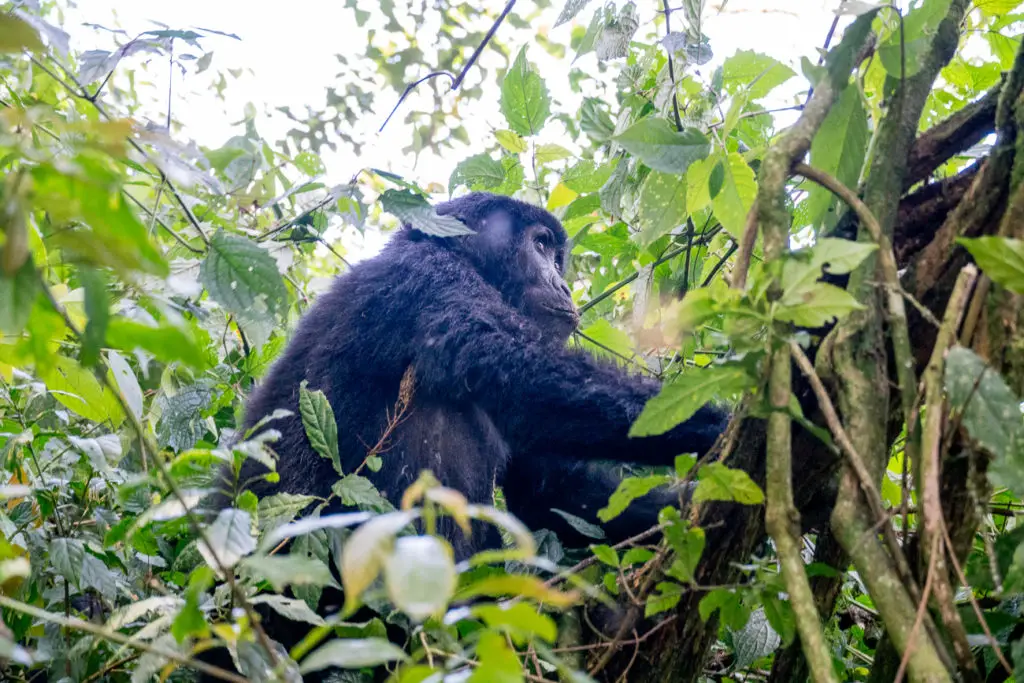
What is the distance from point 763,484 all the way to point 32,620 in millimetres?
2451

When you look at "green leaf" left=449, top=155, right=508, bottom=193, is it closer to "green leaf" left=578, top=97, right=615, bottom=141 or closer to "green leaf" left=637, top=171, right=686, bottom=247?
"green leaf" left=578, top=97, right=615, bottom=141

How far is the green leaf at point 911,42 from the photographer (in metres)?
1.70

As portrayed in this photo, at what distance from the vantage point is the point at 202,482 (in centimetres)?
203

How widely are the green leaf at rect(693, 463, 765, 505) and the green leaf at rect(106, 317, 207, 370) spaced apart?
0.96m

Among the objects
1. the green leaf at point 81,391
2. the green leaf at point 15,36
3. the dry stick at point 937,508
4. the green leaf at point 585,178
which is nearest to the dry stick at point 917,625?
the dry stick at point 937,508

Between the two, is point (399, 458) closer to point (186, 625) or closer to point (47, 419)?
point (47, 419)

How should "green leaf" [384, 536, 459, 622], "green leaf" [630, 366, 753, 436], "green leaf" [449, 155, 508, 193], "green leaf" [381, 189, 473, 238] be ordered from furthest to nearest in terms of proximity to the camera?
"green leaf" [449, 155, 508, 193], "green leaf" [381, 189, 473, 238], "green leaf" [630, 366, 753, 436], "green leaf" [384, 536, 459, 622]

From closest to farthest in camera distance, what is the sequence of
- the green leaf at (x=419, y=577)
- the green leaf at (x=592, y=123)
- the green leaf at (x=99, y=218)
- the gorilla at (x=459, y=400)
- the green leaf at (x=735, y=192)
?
the green leaf at (x=419, y=577) → the green leaf at (x=99, y=218) → the green leaf at (x=735, y=192) → the green leaf at (x=592, y=123) → the gorilla at (x=459, y=400)

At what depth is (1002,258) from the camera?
4.25 ft

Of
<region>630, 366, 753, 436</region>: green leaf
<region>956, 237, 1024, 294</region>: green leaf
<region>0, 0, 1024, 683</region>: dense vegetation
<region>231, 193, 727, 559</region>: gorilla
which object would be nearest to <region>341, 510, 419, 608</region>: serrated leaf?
<region>0, 0, 1024, 683</region>: dense vegetation

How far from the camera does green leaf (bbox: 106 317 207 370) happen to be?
3.39 ft

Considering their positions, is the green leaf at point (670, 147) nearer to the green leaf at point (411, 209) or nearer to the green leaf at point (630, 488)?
the green leaf at point (630, 488)

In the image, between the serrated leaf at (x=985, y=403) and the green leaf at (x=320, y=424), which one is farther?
the green leaf at (x=320, y=424)

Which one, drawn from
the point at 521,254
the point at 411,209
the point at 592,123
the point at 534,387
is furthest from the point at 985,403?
the point at 521,254
